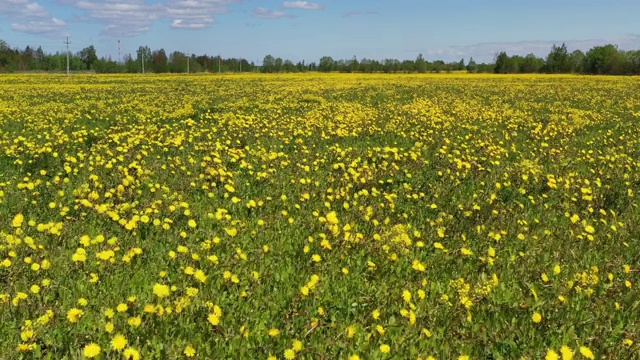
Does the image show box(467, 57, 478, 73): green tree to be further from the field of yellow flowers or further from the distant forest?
the field of yellow flowers

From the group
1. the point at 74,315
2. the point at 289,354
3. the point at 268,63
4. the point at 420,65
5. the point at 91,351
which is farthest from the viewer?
the point at 268,63

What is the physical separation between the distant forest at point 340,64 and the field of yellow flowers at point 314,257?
98585mm

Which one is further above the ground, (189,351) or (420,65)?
(420,65)

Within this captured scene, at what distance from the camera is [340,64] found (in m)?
128

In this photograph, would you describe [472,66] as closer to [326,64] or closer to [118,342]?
[326,64]

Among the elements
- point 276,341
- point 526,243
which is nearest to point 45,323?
point 276,341

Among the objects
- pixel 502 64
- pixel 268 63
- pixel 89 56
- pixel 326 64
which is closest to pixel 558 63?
pixel 502 64

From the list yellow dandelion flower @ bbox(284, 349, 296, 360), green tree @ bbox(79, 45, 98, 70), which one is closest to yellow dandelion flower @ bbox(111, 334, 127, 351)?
yellow dandelion flower @ bbox(284, 349, 296, 360)

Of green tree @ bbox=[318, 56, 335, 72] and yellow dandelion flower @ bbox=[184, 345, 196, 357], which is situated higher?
green tree @ bbox=[318, 56, 335, 72]

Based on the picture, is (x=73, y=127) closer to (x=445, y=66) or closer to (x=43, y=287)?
(x=43, y=287)

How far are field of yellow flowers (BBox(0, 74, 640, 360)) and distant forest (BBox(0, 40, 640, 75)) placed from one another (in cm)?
9859

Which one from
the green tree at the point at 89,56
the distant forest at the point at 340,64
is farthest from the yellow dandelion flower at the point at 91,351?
the green tree at the point at 89,56

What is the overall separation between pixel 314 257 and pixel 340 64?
12841 cm

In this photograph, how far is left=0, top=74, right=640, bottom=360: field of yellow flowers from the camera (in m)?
3.25
